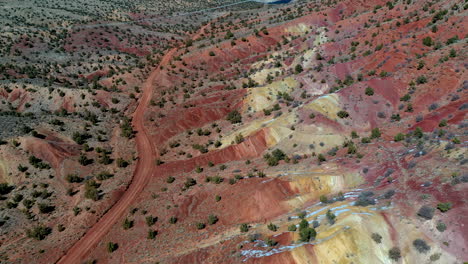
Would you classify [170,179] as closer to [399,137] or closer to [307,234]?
[307,234]

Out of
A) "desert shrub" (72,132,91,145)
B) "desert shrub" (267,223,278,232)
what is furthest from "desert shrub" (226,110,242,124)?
"desert shrub" (267,223,278,232)

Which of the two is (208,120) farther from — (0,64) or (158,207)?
(0,64)

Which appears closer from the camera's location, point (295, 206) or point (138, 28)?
point (295, 206)

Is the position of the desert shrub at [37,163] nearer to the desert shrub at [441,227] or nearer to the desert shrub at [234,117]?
the desert shrub at [234,117]

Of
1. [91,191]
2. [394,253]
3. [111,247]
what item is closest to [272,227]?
[394,253]

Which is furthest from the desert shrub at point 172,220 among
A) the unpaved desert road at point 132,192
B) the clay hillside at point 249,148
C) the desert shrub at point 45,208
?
the desert shrub at point 45,208

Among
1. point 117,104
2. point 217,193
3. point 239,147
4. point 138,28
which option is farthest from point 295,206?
point 138,28
